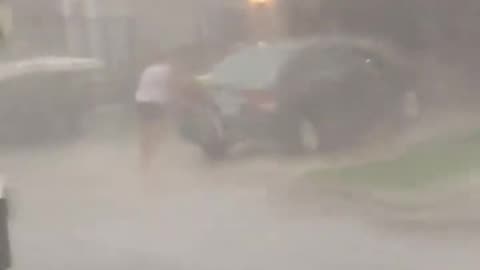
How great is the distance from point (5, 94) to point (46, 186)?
0.10 metres

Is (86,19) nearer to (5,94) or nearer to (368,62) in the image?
(5,94)

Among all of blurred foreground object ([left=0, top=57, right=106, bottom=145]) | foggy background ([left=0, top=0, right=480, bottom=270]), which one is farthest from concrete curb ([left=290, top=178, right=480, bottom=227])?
blurred foreground object ([left=0, top=57, right=106, bottom=145])

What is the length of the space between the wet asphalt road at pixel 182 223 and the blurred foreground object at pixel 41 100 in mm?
21

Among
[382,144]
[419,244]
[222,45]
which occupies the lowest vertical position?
[419,244]

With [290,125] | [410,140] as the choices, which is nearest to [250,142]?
[290,125]

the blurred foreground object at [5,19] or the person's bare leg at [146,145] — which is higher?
the blurred foreground object at [5,19]

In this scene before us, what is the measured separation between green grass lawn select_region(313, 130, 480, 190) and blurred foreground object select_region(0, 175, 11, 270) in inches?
12.4

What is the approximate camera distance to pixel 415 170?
653 millimetres

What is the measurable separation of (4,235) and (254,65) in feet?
1.01

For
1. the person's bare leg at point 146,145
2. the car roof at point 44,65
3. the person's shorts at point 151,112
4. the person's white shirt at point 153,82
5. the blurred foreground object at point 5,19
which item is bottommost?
the person's bare leg at point 146,145

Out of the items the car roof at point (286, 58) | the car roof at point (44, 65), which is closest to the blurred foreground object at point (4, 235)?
the car roof at point (44, 65)

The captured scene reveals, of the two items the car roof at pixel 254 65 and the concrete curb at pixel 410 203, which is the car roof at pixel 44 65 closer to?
the car roof at pixel 254 65

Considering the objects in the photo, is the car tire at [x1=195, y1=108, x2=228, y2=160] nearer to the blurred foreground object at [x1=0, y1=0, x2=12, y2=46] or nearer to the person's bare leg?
the person's bare leg

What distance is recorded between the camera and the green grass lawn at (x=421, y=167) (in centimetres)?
65
